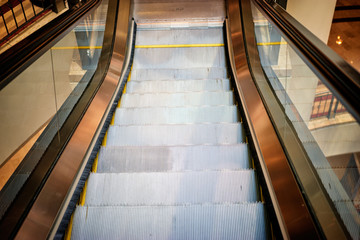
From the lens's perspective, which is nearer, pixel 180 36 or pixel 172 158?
pixel 172 158

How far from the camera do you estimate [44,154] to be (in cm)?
203

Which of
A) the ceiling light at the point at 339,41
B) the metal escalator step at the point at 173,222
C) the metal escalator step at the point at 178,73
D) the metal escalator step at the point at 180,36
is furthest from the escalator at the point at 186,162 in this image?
the ceiling light at the point at 339,41

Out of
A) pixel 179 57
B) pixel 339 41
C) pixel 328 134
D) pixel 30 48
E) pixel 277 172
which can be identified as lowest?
pixel 339 41

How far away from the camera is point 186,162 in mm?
2537

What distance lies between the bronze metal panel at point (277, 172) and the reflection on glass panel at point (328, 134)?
0.55 ft

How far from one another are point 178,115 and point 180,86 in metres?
0.75

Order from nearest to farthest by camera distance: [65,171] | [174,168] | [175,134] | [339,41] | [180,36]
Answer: [65,171] → [174,168] → [175,134] → [180,36] → [339,41]

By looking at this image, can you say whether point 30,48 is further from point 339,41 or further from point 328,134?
point 339,41

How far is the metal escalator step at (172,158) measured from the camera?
251 cm

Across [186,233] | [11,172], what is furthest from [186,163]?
[11,172]

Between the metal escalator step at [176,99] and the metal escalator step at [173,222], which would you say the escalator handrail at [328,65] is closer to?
the metal escalator step at [173,222]

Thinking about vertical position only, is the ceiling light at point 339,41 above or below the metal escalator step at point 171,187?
below

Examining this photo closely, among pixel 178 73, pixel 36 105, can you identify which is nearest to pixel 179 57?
pixel 178 73

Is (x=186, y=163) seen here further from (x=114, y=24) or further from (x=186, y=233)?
(x=114, y=24)
